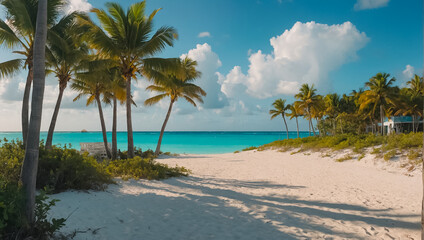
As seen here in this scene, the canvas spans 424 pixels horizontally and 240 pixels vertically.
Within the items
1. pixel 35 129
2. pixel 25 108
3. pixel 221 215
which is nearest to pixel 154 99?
pixel 25 108

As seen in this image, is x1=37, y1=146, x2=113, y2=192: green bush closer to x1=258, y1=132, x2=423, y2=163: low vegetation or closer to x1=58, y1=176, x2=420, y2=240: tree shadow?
x1=58, y1=176, x2=420, y2=240: tree shadow

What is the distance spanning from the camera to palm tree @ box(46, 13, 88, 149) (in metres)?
11.0

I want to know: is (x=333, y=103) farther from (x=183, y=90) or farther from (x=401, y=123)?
(x=183, y=90)

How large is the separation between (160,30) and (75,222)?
1064 centimetres

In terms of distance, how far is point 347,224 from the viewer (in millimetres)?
4742

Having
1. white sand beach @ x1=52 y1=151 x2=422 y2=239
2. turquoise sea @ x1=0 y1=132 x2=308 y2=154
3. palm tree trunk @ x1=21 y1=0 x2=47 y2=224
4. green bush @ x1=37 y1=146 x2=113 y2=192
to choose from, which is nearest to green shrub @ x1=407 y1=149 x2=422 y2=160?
white sand beach @ x1=52 y1=151 x2=422 y2=239

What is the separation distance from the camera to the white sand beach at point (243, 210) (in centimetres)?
421

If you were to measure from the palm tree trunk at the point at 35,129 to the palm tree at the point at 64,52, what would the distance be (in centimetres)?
864

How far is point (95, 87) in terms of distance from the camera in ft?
52.2

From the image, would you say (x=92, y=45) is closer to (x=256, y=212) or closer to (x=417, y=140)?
(x=256, y=212)

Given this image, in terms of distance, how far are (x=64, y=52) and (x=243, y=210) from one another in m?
11.3

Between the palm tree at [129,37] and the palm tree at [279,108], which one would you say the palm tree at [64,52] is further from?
the palm tree at [279,108]

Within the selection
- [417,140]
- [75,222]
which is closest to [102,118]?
[75,222]

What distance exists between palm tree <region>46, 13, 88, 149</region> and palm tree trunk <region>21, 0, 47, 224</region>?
8.64 m
